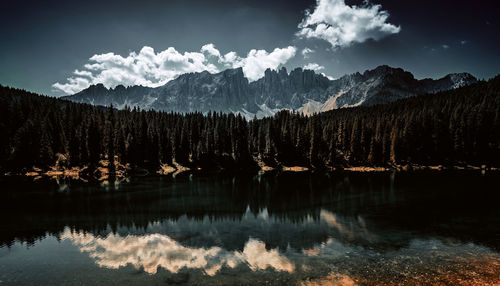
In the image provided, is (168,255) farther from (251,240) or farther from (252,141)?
(252,141)

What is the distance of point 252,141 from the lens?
153 meters

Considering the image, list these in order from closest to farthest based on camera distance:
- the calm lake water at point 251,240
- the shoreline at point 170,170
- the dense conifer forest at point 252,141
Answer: the calm lake water at point 251,240 → the shoreline at point 170,170 → the dense conifer forest at point 252,141

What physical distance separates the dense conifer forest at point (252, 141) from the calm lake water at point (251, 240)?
60.5 meters

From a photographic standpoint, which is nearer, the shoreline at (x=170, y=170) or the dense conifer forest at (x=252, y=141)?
the shoreline at (x=170, y=170)

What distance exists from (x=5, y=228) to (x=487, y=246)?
54.6 meters

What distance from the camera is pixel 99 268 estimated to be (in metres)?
22.7

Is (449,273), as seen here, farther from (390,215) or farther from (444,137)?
(444,137)

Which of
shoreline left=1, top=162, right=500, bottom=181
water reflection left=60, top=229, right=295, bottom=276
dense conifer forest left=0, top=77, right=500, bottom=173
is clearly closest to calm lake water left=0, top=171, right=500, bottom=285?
water reflection left=60, top=229, right=295, bottom=276

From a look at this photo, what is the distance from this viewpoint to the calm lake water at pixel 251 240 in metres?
21.0

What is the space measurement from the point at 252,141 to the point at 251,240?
405ft

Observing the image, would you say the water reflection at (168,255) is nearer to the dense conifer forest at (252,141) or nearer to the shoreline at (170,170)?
the shoreline at (170,170)

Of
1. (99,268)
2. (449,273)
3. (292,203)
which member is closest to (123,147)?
(292,203)

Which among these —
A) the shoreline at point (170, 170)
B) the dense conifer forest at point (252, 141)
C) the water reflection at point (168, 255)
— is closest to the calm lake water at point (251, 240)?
the water reflection at point (168, 255)

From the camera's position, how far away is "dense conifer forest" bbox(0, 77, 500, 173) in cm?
10925
